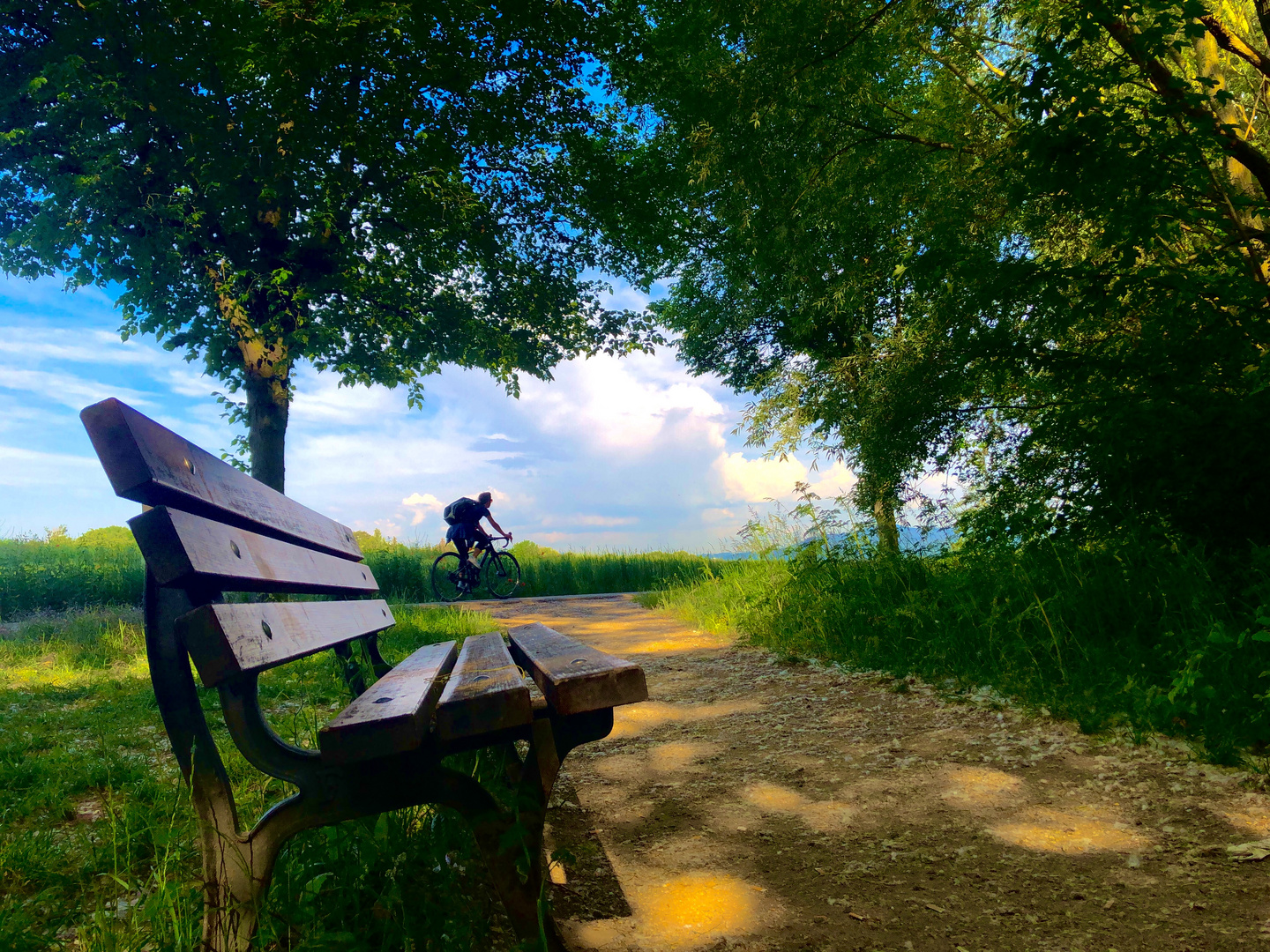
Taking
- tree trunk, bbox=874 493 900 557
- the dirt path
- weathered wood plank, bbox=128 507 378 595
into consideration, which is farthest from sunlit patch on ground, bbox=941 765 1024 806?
tree trunk, bbox=874 493 900 557

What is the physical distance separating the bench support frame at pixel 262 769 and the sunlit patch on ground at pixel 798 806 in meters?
1.31

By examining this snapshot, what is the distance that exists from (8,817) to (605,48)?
1115 centimetres

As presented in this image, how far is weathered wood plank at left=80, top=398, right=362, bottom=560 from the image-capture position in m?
1.40

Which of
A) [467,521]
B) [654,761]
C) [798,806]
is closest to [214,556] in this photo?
[798,806]

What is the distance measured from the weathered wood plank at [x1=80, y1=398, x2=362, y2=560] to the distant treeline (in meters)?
8.70

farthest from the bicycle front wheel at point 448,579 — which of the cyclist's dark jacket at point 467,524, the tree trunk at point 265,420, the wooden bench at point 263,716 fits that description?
the wooden bench at point 263,716

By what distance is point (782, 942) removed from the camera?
1.78 metres

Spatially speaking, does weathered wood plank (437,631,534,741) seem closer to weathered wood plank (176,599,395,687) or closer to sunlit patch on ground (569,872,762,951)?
weathered wood plank (176,599,395,687)

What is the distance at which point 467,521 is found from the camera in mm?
12133

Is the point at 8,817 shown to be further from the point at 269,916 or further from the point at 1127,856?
the point at 1127,856

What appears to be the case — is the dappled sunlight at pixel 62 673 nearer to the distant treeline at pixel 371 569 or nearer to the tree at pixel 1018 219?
the distant treeline at pixel 371 569

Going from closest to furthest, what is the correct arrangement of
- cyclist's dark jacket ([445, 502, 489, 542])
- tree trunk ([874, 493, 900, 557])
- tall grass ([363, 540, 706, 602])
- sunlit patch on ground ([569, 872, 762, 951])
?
sunlit patch on ground ([569, 872, 762, 951]) → tree trunk ([874, 493, 900, 557]) → cyclist's dark jacket ([445, 502, 489, 542]) → tall grass ([363, 540, 706, 602])

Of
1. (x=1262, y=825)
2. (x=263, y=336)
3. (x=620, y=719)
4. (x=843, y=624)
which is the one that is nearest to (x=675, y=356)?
(x=263, y=336)

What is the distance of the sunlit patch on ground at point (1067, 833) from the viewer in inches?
87.9
